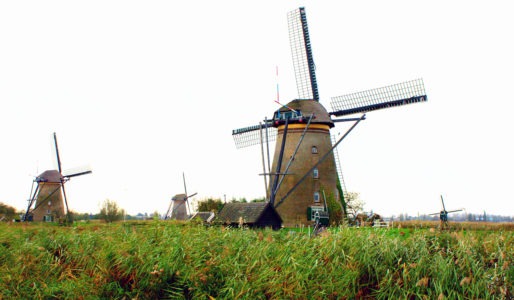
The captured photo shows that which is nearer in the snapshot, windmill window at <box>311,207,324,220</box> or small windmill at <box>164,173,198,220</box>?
windmill window at <box>311,207,324,220</box>

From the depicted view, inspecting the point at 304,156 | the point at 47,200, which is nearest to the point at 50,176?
the point at 47,200

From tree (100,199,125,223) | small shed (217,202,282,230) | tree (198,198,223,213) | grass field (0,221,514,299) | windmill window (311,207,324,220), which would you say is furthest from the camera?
tree (100,199,125,223)

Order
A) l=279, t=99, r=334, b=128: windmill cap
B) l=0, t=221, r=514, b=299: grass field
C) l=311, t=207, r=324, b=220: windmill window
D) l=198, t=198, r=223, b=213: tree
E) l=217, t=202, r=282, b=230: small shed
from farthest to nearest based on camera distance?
1. l=198, t=198, r=223, b=213: tree
2. l=279, t=99, r=334, b=128: windmill cap
3. l=311, t=207, r=324, b=220: windmill window
4. l=217, t=202, r=282, b=230: small shed
5. l=0, t=221, r=514, b=299: grass field

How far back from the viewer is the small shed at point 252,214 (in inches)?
808

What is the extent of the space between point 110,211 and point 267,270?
138ft

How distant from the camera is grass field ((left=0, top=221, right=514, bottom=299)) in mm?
6656

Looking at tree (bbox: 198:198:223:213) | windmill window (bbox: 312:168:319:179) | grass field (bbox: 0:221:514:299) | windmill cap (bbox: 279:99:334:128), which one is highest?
windmill cap (bbox: 279:99:334:128)

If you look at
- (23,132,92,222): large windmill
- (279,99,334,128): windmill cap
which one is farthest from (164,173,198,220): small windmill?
(279,99,334,128): windmill cap

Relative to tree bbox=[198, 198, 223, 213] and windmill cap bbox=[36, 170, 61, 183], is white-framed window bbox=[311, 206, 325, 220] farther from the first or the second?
windmill cap bbox=[36, 170, 61, 183]

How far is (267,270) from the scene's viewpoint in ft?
23.2

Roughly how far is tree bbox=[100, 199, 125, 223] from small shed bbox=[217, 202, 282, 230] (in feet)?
90.0

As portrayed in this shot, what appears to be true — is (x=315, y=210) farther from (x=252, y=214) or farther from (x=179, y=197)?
(x=179, y=197)

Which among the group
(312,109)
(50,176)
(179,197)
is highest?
(50,176)

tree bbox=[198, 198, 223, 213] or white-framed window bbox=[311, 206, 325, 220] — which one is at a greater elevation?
tree bbox=[198, 198, 223, 213]
